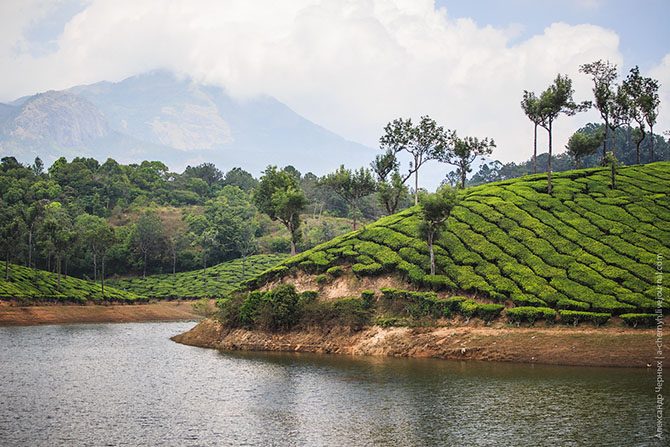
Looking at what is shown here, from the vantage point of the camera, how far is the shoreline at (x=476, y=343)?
48.5m

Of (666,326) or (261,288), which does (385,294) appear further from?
(666,326)

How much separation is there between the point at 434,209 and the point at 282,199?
89.9 ft

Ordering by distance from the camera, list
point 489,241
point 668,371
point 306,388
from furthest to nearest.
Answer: point 489,241 → point 668,371 → point 306,388

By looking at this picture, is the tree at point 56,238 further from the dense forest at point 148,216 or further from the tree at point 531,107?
the tree at point 531,107

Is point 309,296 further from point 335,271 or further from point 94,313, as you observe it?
point 94,313

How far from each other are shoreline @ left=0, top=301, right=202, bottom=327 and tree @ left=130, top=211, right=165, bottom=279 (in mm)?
28655

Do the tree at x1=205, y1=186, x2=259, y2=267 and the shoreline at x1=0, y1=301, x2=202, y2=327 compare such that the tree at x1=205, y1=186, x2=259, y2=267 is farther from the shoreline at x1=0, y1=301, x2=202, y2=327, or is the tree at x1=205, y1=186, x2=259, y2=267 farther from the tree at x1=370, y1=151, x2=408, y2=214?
the tree at x1=370, y1=151, x2=408, y2=214

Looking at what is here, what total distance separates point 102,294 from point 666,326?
85048mm

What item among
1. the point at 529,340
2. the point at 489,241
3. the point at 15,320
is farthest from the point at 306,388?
the point at 15,320

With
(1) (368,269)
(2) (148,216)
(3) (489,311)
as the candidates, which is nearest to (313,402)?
(3) (489,311)

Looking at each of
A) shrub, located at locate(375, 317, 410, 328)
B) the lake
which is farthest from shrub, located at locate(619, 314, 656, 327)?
shrub, located at locate(375, 317, 410, 328)

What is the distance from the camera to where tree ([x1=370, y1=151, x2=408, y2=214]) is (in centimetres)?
8962

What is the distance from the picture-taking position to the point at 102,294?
106062 mm

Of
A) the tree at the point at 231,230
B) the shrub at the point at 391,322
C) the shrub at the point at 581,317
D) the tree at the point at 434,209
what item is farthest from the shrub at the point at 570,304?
the tree at the point at 231,230
